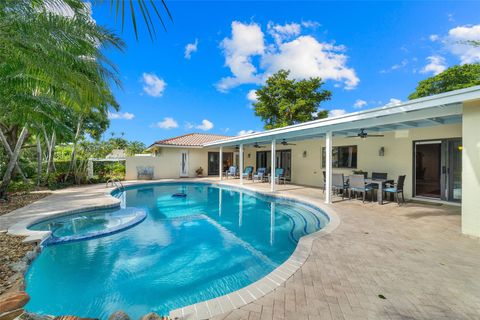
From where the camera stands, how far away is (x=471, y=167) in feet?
15.7

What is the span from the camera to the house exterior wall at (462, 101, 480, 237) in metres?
4.70

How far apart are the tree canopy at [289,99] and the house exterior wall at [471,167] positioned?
63.8 feet

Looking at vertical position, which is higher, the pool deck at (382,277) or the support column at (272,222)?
the pool deck at (382,277)

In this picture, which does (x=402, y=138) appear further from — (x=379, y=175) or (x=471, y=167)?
(x=471, y=167)

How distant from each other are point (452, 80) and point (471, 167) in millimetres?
26875

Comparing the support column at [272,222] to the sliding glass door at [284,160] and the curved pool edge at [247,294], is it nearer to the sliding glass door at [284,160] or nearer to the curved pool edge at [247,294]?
the curved pool edge at [247,294]

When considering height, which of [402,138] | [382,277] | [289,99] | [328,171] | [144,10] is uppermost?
[289,99]

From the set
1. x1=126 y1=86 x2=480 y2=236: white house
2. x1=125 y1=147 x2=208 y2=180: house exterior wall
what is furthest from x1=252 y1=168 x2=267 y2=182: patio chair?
x1=125 y1=147 x2=208 y2=180: house exterior wall

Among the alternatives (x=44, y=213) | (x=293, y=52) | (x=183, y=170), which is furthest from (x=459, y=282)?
(x=293, y=52)

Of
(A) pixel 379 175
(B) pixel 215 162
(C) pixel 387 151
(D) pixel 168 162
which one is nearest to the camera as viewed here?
(A) pixel 379 175

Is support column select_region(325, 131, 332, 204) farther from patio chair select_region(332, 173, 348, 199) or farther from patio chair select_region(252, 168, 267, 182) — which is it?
patio chair select_region(252, 168, 267, 182)

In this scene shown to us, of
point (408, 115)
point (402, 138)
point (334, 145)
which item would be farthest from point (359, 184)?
point (334, 145)

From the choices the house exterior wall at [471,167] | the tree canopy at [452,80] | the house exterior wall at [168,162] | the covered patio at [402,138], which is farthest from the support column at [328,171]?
the tree canopy at [452,80]

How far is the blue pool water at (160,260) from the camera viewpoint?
144 inches
